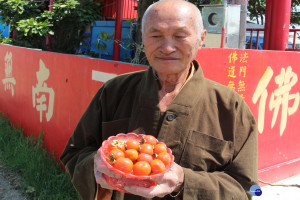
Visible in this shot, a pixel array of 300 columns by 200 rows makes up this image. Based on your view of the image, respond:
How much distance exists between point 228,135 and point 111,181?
1.87 feet

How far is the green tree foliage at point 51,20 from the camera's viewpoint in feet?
23.1

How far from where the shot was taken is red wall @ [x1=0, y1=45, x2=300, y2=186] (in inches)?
128

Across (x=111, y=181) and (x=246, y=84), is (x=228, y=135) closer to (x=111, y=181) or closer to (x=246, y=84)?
(x=111, y=181)

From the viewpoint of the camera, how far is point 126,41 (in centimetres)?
719

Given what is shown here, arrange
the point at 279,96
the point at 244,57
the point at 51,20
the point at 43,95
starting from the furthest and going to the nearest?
the point at 51,20
the point at 43,95
the point at 279,96
the point at 244,57

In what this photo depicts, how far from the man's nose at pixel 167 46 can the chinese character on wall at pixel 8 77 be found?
462 centimetres

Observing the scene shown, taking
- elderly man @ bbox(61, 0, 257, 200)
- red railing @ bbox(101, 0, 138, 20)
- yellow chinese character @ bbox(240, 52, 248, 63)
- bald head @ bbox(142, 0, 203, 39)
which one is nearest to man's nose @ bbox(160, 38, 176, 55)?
elderly man @ bbox(61, 0, 257, 200)

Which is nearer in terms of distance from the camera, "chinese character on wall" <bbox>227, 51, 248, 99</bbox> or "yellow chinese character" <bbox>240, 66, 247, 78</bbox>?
"chinese character on wall" <bbox>227, 51, 248, 99</bbox>

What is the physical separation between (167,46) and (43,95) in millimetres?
3408

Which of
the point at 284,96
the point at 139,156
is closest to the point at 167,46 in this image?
Answer: the point at 139,156

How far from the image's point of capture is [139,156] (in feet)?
4.13

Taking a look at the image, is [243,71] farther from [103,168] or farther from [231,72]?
[103,168]

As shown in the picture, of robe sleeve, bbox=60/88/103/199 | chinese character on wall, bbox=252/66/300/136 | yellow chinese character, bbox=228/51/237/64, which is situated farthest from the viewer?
chinese character on wall, bbox=252/66/300/136

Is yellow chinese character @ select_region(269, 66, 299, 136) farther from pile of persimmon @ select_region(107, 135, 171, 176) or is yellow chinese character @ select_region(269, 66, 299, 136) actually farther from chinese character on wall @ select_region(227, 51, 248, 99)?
pile of persimmon @ select_region(107, 135, 171, 176)
